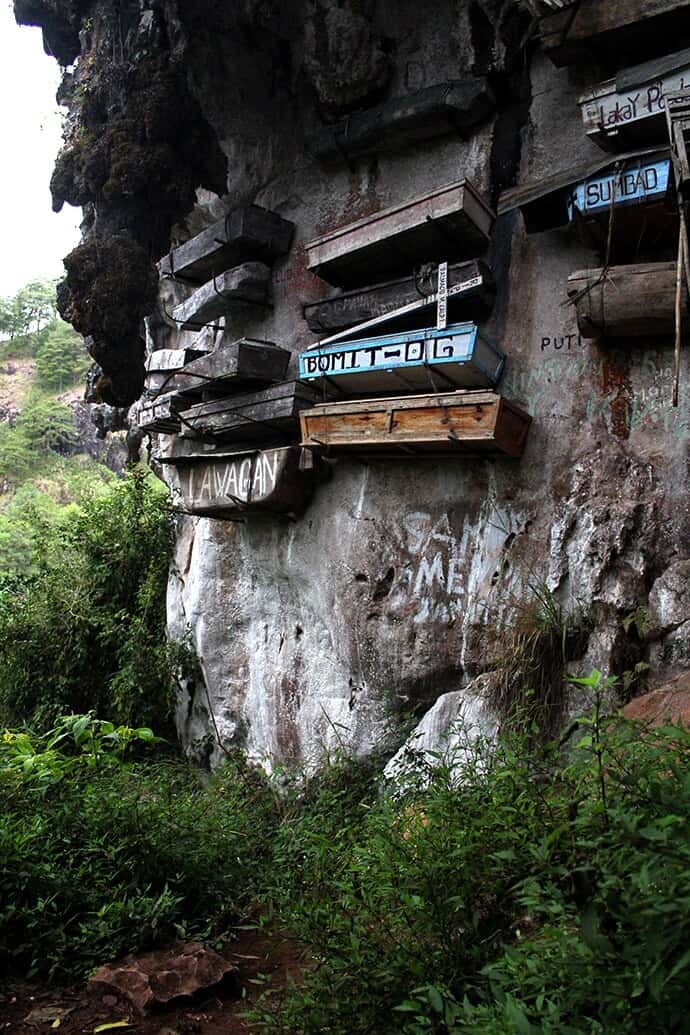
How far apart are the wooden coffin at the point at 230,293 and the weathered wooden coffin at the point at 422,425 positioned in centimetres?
170

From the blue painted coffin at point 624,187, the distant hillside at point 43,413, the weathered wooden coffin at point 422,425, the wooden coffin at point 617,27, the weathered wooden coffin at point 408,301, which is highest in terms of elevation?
the distant hillside at point 43,413

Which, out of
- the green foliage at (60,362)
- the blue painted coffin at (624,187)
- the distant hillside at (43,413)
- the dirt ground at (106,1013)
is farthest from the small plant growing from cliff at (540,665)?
the green foliage at (60,362)

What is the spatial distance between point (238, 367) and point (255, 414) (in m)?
0.39

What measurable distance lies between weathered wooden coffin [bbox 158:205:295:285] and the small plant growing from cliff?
12.9 ft

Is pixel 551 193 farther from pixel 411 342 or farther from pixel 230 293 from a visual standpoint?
pixel 230 293

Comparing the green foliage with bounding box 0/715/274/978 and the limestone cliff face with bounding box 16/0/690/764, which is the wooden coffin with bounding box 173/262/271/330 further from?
the green foliage with bounding box 0/715/274/978

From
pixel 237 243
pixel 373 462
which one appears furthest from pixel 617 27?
pixel 237 243

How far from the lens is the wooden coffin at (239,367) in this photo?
248 inches

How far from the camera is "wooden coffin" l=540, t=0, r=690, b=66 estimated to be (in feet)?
14.4

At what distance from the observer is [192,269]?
279 inches

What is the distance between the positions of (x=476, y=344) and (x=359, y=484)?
1502 mm

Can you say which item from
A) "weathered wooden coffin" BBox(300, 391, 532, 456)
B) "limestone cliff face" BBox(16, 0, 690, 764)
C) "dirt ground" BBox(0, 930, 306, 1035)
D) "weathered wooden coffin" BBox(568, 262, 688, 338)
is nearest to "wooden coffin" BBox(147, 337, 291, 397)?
"limestone cliff face" BBox(16, 0, 690, 764)

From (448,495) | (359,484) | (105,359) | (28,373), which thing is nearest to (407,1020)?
(448,495)

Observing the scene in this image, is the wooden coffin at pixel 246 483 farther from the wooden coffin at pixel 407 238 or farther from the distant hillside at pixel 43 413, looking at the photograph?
the distant hillside at pixel 43 413
